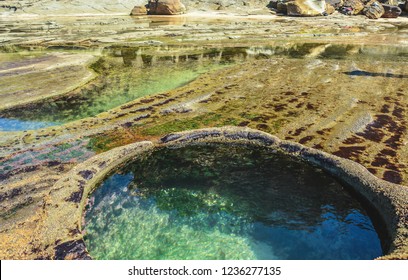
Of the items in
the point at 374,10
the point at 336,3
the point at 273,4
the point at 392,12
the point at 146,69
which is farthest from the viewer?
the point at 273,4

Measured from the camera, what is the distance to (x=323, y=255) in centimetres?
543

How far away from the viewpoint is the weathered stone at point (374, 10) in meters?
38.9

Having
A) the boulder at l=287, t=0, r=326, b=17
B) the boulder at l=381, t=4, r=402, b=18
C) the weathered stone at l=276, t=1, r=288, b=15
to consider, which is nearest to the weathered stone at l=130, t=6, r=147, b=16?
the weathered stone at l=276, t=1, r=288, b=15

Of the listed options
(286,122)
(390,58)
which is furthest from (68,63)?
(390,58)

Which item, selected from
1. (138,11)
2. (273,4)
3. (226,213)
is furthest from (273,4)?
(226,213)

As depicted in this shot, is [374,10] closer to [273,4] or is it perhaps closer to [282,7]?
[282,7]

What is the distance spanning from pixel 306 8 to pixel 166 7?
53.9 ft

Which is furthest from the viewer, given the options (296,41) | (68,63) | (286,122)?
(296,41)

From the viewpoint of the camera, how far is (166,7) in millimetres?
39500

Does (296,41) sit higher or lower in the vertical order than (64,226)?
higher

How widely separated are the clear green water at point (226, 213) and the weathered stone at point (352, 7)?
130ft

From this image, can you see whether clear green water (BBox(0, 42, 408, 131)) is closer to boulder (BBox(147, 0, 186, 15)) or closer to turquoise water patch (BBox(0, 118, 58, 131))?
turquoise water patch (BBox(0, 118, 58, 131))

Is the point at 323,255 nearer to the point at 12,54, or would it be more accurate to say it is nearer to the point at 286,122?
the point at 286,122
